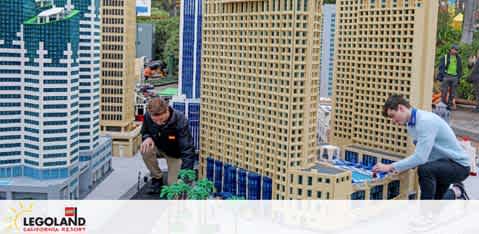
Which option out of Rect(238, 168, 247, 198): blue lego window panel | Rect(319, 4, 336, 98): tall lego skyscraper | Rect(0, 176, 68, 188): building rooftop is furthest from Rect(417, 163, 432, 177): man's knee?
Rect(319, 4, 336, 98): tall lego skyscraper

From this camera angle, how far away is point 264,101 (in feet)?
66.8

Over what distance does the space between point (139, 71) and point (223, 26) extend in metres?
24.9

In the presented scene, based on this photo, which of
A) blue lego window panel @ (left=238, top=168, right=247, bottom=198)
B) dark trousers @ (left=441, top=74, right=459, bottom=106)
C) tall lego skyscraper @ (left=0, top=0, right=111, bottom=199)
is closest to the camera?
tall lego skyscraper @ (left=0, top=0, right=111, bottom=199)

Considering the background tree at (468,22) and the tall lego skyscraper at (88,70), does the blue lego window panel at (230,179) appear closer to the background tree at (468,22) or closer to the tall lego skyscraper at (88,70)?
the tall lego skyscraper at (88,70)

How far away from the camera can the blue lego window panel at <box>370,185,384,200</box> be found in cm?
2064

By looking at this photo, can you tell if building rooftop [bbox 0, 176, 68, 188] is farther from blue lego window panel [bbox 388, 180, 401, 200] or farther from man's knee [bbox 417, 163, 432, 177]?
man's knee [bbox 417, 163, 432, 177]

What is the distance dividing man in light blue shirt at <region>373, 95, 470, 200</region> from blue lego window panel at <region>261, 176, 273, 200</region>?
29.6 ft

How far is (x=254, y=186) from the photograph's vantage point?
2080 centimetres

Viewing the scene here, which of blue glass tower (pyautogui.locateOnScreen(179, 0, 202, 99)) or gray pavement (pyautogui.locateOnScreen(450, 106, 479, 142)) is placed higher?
blue glass tower (pyautogui.locateOnScreen(179, 0, 202, 99))

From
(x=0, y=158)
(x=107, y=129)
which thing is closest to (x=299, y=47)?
(x=0, y=158)
